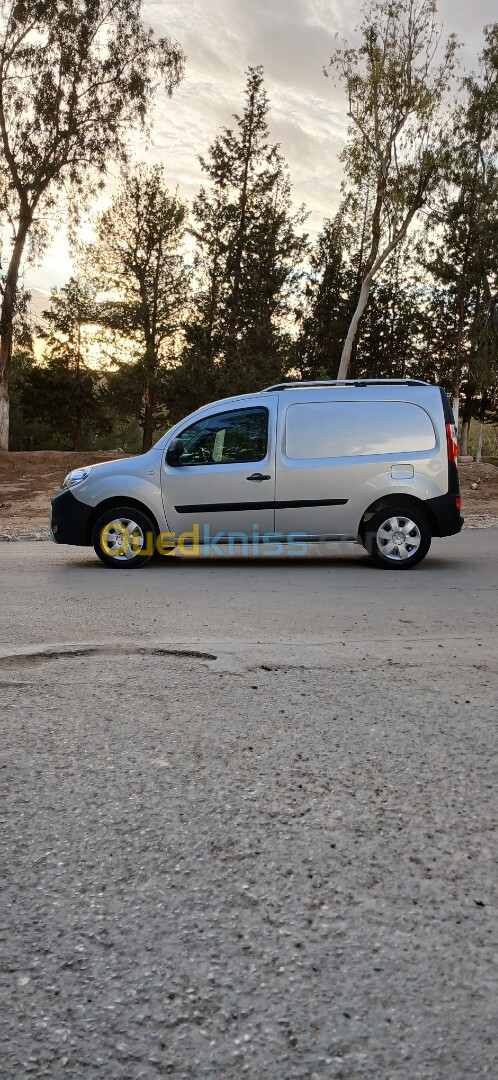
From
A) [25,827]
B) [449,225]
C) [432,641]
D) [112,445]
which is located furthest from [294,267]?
[25,827]

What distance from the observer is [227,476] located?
9914 millimetres

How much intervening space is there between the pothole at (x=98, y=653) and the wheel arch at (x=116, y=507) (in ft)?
14.6

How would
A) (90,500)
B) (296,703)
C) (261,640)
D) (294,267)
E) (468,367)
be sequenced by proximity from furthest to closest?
(294,267), (468,367), (90,500), (261,640), (296,703)

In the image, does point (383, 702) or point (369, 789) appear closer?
point (369, 789)

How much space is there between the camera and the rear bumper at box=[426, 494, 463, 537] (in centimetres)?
973

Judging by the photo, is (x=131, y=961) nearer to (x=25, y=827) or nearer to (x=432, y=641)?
(x=25, y=827)

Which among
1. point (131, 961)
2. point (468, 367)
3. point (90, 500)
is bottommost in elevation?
point (131, 961)

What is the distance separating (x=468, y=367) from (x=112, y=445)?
153 feet

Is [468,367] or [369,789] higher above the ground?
[468,367]

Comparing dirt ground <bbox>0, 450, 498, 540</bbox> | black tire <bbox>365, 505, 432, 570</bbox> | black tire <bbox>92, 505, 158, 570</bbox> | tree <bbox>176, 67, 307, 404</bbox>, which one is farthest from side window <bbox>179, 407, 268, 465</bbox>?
tree <bbox>176, 67, 307, 404</bbox>

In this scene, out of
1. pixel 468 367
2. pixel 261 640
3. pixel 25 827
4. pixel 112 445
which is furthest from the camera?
pixel 112 445

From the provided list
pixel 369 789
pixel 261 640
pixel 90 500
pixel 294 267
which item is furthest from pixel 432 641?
pixel 294 267

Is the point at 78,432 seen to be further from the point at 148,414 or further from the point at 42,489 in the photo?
the point at 42,489

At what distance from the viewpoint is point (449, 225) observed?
34.8m
